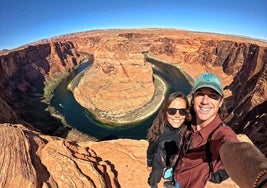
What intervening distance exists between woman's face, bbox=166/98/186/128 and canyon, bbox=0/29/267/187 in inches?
229

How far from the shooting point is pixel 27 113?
52656mm

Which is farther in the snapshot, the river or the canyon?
the river

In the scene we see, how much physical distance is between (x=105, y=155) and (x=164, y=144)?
9.53 m

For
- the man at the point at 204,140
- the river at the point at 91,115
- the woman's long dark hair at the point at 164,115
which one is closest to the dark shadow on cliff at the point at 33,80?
the river at the point at 91,115

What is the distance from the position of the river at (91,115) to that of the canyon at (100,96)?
1944 mm

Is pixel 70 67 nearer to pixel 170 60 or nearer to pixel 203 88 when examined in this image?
pixel 170 60

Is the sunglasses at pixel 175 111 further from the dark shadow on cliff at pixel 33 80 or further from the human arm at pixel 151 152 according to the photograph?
the dark shadow on cliff at pixel 33 80

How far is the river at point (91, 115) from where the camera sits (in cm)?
4450

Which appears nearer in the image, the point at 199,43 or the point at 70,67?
the point at 199,43

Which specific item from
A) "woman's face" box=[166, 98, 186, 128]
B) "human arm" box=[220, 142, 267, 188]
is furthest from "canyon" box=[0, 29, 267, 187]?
"human arm" box=[220, 142, 267, 188]

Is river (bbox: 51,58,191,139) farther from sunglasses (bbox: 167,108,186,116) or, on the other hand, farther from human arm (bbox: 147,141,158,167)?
sunglasses (bbox: 167,108,186,116)

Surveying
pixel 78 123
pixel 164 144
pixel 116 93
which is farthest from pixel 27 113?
pixel 164 144

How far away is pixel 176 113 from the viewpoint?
4.91 meters

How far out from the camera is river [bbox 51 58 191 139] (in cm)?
4450
